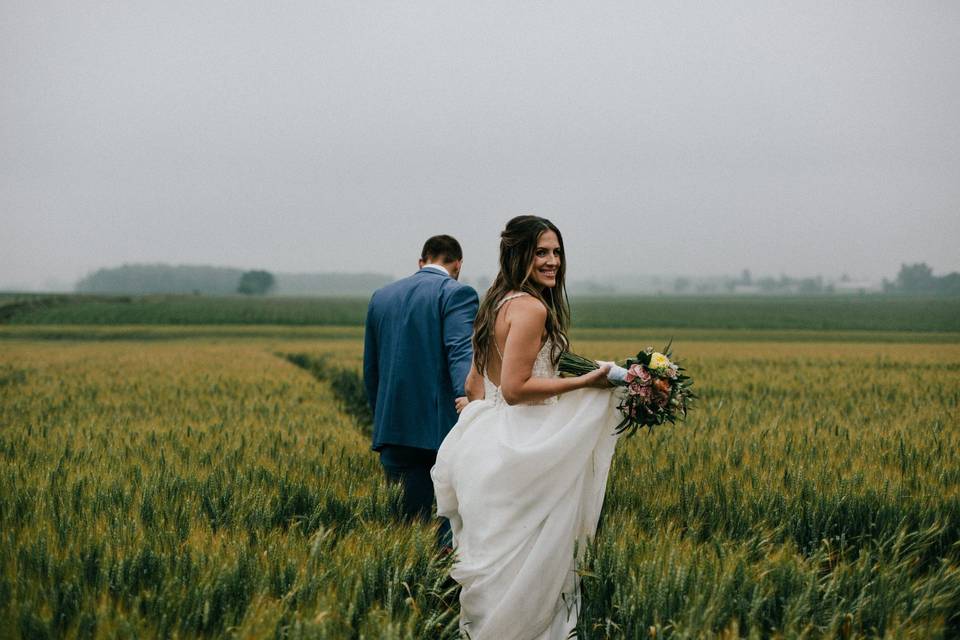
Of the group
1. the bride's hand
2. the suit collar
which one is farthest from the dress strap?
the suit collar

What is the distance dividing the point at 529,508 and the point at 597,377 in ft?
2.53

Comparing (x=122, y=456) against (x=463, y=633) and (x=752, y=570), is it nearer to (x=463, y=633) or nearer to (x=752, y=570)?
(x=463, y=633)

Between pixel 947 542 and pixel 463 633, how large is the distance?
10.2ft

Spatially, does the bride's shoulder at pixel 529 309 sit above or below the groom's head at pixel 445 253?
below

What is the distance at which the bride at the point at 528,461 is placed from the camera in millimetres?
3561

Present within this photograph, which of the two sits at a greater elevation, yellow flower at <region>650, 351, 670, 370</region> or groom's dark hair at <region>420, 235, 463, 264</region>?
groom's dark hair at <region>420, 235, 463, 264</region>

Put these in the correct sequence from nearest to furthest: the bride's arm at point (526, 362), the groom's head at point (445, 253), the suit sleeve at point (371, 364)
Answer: the bride's arm at point (526, 362)
the groom's head at point (445, 253)
the suit sleeve at point (371, 364)

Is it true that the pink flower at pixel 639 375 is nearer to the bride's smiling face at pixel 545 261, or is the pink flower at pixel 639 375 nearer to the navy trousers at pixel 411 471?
the bride's smiling face at pixel 545 261

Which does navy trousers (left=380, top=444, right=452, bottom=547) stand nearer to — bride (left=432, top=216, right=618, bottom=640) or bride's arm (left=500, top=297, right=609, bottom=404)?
bride (left=432, top=216, right=618, bottom=640)

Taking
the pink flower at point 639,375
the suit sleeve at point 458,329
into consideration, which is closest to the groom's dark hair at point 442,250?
the suit sleeve at point 458,329

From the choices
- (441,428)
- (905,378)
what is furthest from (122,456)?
(905,378)

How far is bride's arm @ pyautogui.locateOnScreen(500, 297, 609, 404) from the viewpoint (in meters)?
3.53

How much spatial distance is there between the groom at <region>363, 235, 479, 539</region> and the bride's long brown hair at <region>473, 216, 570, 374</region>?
0.76 m

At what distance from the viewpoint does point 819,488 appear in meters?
4.65
